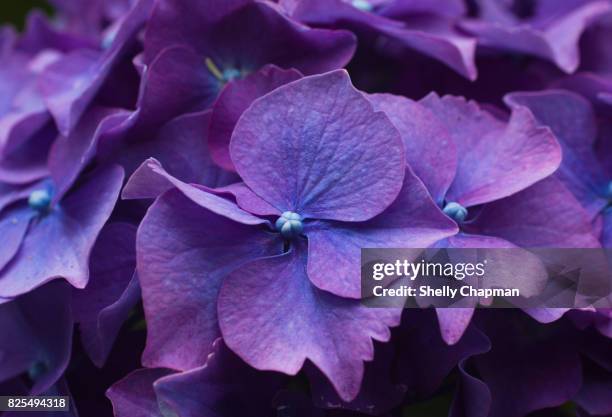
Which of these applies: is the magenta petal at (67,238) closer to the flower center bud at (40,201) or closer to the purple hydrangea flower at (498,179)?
the flower center bud at (40,201)

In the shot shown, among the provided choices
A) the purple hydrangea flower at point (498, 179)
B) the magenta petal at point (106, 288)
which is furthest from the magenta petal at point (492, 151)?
the magenta petal at point (106, 288)

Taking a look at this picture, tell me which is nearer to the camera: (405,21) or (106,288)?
(106,288)

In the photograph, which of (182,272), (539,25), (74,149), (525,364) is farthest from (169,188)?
(539,25)

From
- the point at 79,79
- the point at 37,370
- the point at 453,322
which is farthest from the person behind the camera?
the point at 79,79

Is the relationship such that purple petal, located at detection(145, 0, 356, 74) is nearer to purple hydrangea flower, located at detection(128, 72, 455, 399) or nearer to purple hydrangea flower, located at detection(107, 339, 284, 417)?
purple hydrangea flower, located at detection(128, 72, 455, 399)

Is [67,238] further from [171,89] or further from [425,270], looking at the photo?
[425,270]

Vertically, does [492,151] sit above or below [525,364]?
above

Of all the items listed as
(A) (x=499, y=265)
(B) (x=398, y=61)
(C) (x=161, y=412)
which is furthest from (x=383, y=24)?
(C) (x=161, y=412)
